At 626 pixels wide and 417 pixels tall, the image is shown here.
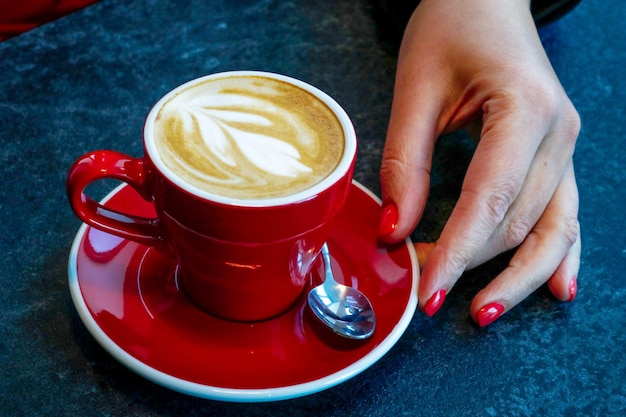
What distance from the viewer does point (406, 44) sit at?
835 millimetres

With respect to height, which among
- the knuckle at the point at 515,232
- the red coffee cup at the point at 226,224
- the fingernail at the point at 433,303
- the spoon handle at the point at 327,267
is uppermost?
the red coffee cup at the point at 226,224

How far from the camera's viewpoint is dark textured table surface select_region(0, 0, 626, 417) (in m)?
0.58

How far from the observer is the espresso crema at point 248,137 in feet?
1.78

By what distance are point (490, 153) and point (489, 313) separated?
162 millimetres

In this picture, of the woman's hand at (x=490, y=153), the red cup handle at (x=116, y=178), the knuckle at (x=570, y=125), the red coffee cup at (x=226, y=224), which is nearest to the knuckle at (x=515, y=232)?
the woman's hand at (x=490, y=153)

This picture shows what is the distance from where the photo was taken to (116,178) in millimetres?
573

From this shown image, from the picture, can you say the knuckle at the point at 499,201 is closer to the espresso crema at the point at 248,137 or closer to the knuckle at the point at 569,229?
the knuckle at the point at 569,229

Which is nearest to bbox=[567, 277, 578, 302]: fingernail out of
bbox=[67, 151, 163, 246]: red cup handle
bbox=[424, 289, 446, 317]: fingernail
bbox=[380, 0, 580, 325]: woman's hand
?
bbox=[380, 0, 580, 325]: woman's hand

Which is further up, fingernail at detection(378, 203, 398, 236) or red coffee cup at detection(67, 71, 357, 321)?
red coffee cup at detection(67, 71, 357, 321)

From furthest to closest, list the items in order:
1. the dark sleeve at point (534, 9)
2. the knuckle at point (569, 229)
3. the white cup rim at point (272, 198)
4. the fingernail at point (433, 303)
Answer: the dark sleeve at point (534, 9)
the knuckle at point (569, 229)
the fingernail at point (433, 303)
the white cup rim at point (272, 198)

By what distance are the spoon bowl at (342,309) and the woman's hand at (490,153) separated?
6 cm

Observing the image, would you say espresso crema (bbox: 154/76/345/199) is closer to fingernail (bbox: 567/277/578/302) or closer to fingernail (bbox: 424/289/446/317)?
fingernail (bbox: 424/289/446/317)

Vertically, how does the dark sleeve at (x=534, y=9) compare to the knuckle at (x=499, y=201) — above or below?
above

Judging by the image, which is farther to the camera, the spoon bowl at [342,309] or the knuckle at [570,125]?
the knuckle at [570,125]
